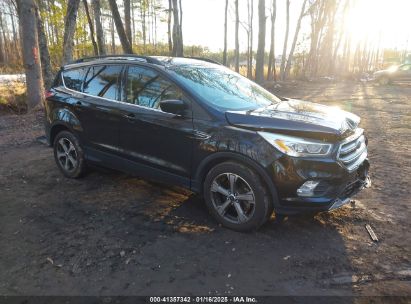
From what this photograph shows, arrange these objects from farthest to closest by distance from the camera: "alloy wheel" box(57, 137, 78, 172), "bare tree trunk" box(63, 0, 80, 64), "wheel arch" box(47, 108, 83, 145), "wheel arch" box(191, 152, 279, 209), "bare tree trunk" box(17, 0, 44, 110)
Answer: "bare tree trunk" box(63, 0, 80, 64) < "bare tree trunk" box(17, 0, 44, 110) < "alloy wheel" box(57, 137, 78, 172) < "wheel arch" box(47, 108, 83, 145) < "wheel arch" box(191, 152, 279, 209)

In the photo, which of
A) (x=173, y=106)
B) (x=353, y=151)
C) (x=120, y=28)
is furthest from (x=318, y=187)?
(x=120, y=28)

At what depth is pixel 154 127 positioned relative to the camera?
177 inches

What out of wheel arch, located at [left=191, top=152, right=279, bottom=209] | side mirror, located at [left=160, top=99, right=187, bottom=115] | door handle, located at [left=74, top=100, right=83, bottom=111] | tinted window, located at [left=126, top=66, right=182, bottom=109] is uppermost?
tinted window, located at [left=126, top=66, right=182, bottom=109]

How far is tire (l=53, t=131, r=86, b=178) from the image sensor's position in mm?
5578

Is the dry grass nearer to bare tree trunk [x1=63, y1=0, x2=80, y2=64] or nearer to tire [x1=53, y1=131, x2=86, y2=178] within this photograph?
bare tree trunk [x1=63, y1=0, x2=80, y2=64]

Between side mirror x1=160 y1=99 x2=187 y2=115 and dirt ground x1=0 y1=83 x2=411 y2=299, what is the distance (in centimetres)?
126

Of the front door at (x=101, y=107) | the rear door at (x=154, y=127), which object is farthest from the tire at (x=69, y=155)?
the rear door at (x=154, y=127)

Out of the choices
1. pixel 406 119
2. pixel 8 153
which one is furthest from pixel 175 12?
pixel 8 153

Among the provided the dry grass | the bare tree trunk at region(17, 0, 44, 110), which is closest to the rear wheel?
the dry grass

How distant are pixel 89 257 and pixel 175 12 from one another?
17.2 metres

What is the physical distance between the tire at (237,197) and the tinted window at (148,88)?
1059 millimetres

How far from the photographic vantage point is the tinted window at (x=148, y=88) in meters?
4.52

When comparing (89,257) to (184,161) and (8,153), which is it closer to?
(184,161)

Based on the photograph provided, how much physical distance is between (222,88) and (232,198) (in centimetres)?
146
